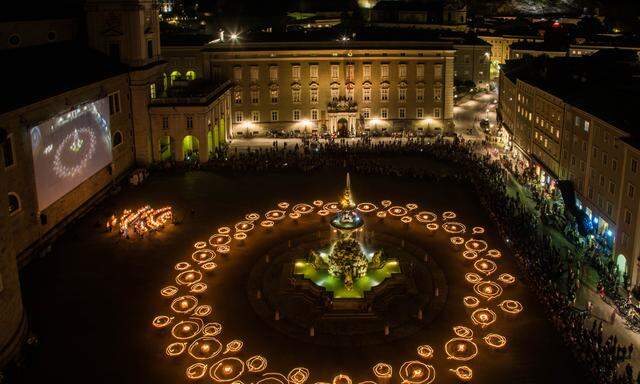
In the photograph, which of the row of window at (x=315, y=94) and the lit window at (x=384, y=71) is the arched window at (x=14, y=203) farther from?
the lit window at (x=384, y=71)

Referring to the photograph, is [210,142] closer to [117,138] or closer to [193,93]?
[193,93]

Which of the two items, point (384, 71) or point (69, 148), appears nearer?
point (69, 148)

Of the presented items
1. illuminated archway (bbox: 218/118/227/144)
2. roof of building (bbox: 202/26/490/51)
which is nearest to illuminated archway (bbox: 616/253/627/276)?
roof of building (bbox: 202/26/490/51)

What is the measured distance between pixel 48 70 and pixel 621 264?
48357 millimetres

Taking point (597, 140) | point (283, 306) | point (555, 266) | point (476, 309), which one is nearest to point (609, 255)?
point (555, 266)

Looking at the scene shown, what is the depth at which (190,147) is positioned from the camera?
7781 centimetres

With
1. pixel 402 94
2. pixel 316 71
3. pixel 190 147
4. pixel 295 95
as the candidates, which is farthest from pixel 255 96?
pixel 402 94

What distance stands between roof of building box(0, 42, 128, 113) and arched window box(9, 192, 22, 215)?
6046 millimetres

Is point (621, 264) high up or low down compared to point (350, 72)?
down

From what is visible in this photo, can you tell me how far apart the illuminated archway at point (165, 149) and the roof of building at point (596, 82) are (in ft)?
133

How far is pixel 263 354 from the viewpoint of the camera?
3472 cm

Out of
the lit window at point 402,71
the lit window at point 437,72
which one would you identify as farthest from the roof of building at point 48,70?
the lit window at point 437,72

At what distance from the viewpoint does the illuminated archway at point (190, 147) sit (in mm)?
73875

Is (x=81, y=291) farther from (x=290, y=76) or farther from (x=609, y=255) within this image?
(x=290, y=76)
